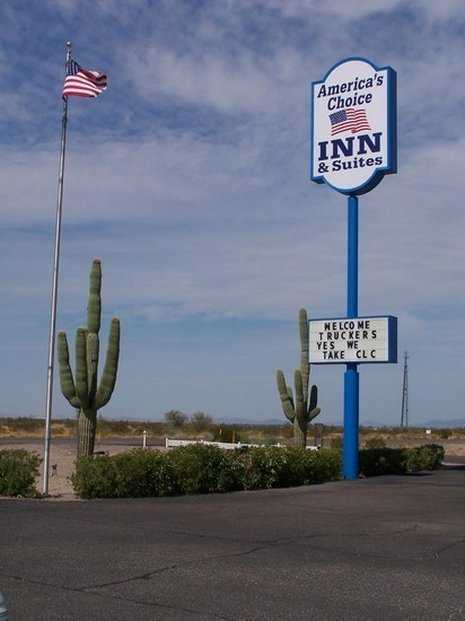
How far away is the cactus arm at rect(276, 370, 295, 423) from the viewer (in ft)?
99.8

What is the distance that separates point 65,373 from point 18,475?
6.28m

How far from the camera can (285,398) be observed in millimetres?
30562

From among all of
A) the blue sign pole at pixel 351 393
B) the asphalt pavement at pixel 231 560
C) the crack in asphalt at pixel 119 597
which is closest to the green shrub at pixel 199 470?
the blue sign pole at pixel 351 393

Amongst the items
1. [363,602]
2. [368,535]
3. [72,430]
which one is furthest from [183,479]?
[72,430]

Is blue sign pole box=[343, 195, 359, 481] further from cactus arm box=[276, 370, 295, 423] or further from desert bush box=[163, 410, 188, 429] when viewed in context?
desert bush box=[163, 410, 188, 429]

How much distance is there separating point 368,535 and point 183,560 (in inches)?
135

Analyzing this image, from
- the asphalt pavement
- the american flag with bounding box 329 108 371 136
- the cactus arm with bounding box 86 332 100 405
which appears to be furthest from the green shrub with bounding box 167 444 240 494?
the american flag with bounding box 329 108 371 136

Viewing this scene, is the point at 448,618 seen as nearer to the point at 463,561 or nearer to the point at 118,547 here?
the point at 463,561

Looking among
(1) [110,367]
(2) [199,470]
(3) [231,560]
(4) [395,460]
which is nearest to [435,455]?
(4) [395,460]

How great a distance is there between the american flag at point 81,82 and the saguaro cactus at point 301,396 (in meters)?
11.4

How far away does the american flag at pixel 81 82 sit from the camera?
20473mm

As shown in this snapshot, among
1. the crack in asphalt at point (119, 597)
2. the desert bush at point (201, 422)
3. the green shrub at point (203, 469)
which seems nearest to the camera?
the crack in asphalt at point (119, 597)

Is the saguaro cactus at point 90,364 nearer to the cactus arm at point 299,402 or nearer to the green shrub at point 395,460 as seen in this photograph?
the green shrub at point 395,460

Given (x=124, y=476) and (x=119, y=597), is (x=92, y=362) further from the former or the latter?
(x=119, y=597)
